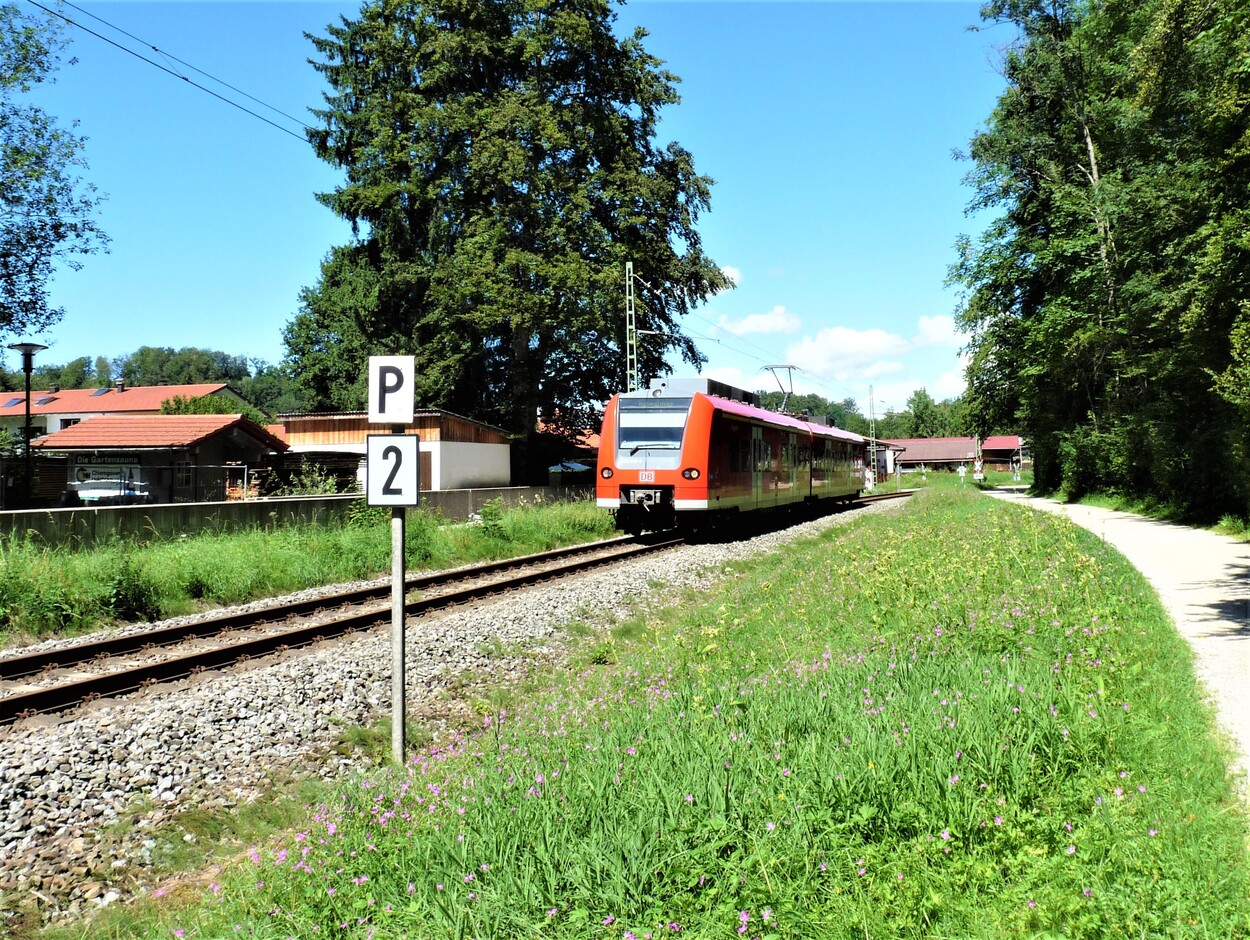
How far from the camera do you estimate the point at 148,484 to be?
30.5m

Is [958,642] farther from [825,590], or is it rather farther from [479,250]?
[479,250]

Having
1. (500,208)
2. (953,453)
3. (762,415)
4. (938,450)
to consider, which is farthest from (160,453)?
(938,450)

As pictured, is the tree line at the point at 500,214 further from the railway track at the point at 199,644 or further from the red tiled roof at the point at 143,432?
the railway track at the point at 199,644

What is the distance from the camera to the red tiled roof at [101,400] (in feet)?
263

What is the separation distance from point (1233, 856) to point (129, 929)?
4787 mm

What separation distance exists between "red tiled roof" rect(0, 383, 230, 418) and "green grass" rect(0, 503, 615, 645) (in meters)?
67.2

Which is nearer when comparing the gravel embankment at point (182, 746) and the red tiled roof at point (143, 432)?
the gravel embankment at point (182, 746)

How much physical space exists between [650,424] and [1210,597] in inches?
466

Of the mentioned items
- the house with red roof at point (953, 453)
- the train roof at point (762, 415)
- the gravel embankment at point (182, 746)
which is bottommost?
the gravel embankment at point (182, 746)

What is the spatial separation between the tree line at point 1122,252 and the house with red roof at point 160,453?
26481 millimetres

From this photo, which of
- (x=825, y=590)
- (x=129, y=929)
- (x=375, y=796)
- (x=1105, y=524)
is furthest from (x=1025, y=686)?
(x=1105, y=524)

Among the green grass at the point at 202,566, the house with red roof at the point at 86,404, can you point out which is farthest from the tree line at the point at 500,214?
the house with red roof at the point at 86,404

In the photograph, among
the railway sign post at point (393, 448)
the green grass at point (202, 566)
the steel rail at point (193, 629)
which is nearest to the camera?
the railway sign post at point (393, 448)

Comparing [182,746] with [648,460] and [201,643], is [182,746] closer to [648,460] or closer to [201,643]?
[201,643]
